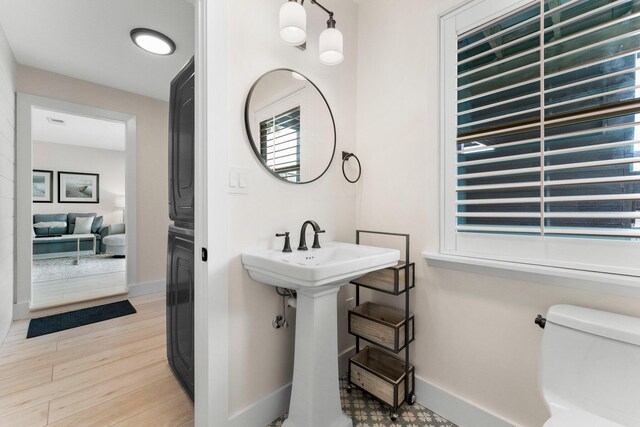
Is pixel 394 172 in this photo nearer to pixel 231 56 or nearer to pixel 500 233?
pixel 500 233

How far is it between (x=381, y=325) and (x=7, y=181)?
133 inches

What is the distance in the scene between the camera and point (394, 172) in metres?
1.73

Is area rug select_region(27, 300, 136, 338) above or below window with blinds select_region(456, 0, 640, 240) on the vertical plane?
below

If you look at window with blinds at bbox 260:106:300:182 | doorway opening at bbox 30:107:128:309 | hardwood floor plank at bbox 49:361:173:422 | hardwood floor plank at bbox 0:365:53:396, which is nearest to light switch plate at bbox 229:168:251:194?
window with blinds at bbox 260:106:300:182

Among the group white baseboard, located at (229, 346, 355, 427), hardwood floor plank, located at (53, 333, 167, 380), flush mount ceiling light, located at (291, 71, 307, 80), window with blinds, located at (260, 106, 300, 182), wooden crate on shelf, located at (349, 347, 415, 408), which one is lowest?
hardwood floor plank, located at (53, 333, 167, 380)

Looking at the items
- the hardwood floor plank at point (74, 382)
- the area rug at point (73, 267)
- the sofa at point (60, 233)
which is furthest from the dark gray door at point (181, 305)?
the sofa at point (60, 233)

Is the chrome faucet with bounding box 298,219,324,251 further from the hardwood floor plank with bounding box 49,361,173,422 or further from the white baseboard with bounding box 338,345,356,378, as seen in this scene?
the hardwood floor plank with bounding box 49,361,173,422

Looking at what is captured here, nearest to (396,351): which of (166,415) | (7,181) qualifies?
(166,415)

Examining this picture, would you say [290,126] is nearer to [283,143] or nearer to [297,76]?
[283,143]

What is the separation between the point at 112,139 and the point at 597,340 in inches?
300

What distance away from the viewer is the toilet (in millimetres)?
898

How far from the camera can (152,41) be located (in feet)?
7.88

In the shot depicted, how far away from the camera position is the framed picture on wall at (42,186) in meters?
6.02

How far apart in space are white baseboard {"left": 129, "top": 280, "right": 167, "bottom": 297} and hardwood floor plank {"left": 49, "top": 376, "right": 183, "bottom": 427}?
204 cm
